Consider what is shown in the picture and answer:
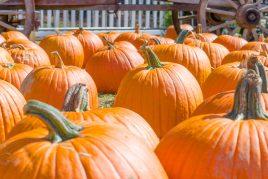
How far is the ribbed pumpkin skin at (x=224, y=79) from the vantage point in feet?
14.5

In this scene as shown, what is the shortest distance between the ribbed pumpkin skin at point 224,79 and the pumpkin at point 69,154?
7.72ft

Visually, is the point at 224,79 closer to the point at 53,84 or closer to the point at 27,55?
the point at 53,84

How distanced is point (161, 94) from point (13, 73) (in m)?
1.57

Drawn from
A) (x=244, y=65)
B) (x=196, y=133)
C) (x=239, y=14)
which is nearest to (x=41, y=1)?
(x=239, y=14)

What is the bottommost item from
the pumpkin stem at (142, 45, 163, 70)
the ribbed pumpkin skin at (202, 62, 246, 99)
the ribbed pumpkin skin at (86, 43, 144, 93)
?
the ribbed pumpkin skin at (86, 43, 144, 93)

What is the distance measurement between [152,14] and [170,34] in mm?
5892

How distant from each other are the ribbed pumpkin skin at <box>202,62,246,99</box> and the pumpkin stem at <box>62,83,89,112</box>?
1923mm

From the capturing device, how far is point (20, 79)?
16.9 feet

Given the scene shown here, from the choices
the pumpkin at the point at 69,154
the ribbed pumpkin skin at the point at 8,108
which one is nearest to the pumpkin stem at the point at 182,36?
the ribbed pumpkin skin at the point at 8,108

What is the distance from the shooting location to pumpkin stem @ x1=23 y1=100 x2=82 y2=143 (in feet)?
6.58

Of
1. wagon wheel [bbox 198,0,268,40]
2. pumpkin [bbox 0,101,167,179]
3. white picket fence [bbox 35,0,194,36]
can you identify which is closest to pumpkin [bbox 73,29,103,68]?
wagon wheel [bbox 198,0,268,40]

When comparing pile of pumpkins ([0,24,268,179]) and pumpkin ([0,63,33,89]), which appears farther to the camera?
pumpkin ([0,63,33,89])

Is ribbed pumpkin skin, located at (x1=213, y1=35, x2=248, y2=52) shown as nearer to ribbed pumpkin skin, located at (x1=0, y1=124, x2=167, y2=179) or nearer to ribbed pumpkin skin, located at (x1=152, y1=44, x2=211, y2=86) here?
ribbed pumpkin skin, located at (x1=152, y1=44, x2=211, y2=86)

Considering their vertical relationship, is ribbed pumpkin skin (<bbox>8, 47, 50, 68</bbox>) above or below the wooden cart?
below
